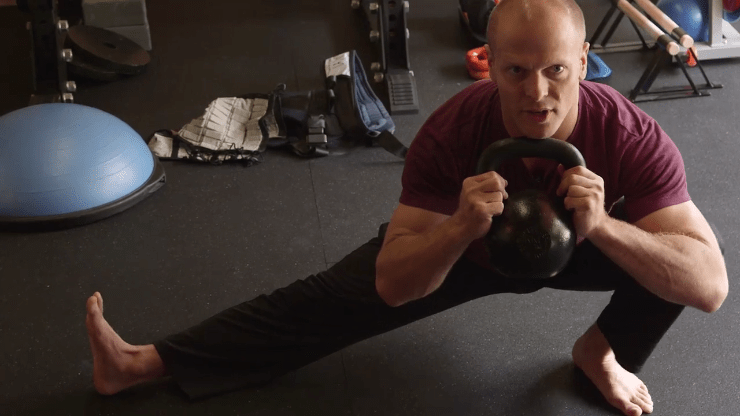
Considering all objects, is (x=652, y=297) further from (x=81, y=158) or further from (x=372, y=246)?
(x=81, y=158)

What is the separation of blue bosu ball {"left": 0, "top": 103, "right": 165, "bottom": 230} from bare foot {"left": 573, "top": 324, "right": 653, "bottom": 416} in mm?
1511

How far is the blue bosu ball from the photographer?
8.32ft

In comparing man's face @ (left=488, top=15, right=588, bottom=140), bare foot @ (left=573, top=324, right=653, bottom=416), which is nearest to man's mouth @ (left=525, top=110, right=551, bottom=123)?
man's face @ (left=488, top=15, right=588, bottom=140)

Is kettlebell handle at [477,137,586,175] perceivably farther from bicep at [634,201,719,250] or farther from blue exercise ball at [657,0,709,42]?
blue exercise ball at [657,0,709,42]

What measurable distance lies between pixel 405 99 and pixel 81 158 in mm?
1269

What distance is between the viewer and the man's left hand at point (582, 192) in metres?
1.34

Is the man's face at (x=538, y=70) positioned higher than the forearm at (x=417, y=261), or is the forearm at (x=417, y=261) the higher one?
the man's face at (x=538, y=70)

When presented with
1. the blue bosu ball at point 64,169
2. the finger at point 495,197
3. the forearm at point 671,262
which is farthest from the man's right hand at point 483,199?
A: the blue bosu ball at point 64,169

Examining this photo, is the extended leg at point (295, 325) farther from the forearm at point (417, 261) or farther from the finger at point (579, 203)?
the finger at point (579, 203)

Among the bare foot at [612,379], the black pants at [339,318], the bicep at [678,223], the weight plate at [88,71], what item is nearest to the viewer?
the bicep at [678,223]

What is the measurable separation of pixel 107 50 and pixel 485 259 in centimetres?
224

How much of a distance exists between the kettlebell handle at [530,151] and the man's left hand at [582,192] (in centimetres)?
3

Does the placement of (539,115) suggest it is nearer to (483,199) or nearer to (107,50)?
(483,199)

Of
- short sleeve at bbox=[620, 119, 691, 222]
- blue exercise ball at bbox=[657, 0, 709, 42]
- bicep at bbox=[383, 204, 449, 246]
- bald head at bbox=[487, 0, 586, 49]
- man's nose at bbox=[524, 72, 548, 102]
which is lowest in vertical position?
blue exercise ball at bbox=[657, 0, 709, 42]
